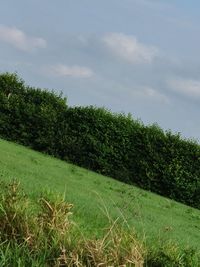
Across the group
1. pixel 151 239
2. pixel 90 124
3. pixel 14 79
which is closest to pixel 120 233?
pixel 151 239

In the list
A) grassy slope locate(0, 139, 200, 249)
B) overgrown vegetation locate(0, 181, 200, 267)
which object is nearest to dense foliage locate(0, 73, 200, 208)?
grassy slope locate(0, 139, 200, 249)

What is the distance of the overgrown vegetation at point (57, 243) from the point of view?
27.3ft

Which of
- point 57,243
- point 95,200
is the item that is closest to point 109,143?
point 95,200

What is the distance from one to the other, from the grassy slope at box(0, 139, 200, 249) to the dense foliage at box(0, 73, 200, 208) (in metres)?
5.59

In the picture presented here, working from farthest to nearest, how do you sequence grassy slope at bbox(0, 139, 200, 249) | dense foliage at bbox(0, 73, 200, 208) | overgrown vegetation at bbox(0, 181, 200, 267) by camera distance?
dense foliage at bbox(0, 73, 200, 208), grassy slope at bbox(0, 139, 200, 249), overgrown vegetation at bbox(0, 181, 200, 267)

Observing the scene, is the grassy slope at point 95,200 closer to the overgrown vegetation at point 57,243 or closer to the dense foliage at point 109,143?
the overgrown vegetation at point 57,243

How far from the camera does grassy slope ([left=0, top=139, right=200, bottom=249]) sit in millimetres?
13172

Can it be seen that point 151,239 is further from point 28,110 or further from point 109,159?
point 28,110

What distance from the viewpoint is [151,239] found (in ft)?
36.9

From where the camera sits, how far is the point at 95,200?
682 inches

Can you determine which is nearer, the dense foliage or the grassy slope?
the grassy slope

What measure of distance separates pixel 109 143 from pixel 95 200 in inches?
650

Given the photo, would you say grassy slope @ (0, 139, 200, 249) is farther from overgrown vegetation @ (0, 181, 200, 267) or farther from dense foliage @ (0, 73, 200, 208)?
dense foliage @ (0, 73, 200, 208)

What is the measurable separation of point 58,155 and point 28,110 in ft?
10.3
